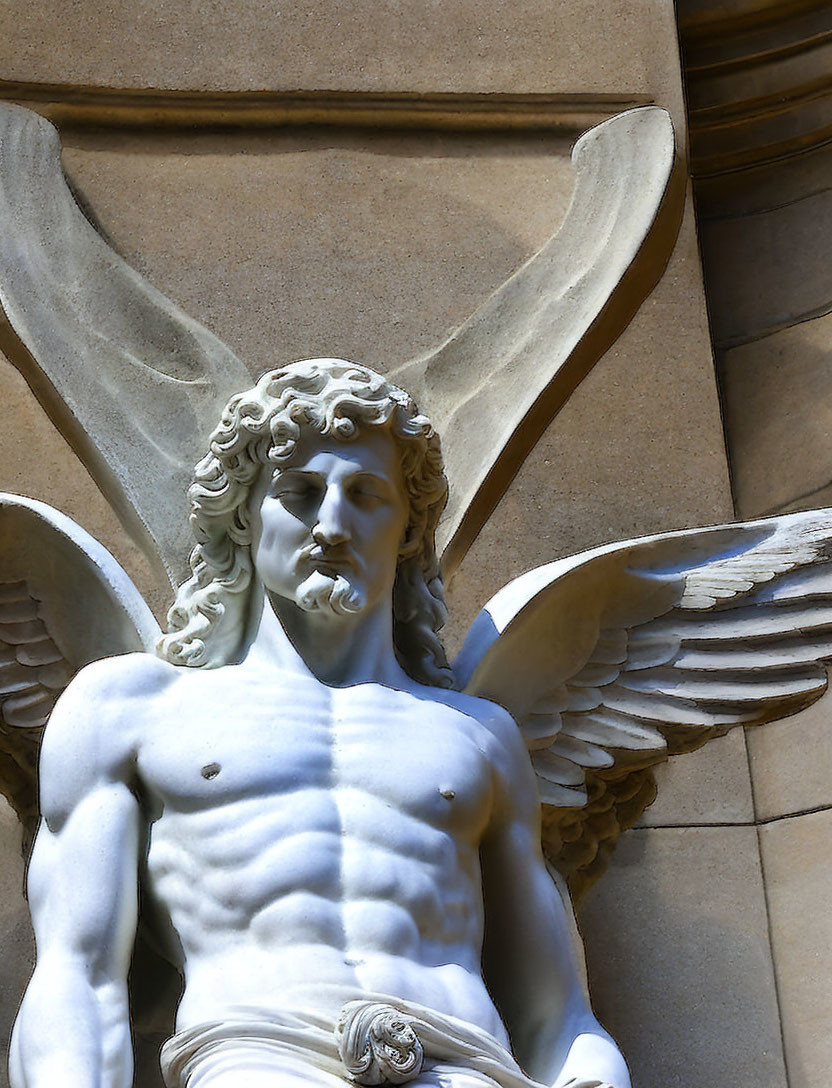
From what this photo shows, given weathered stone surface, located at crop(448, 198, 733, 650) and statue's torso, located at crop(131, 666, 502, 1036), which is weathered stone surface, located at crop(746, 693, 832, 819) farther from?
statue's torso, located at crop(131, 666, 502, 1036)

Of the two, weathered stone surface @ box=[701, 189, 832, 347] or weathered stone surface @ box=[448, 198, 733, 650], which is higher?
weathered stone surface @ box=[701, 189, 832, 347]

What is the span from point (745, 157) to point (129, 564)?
Result: 249 centimetres

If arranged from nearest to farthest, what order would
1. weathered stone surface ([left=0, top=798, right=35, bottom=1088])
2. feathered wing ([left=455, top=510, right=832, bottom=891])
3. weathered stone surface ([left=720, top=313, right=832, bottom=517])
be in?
feathered wing ([left=455, top=510, right=832, bottom=891]), weathered stone surface ([left=0, top=798, right=35, bottom=1088]), weathered stone surface ([left=720, top=313, right=832, bottom=517])

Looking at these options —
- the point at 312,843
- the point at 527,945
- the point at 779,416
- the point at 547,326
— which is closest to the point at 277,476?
the point at 312,843

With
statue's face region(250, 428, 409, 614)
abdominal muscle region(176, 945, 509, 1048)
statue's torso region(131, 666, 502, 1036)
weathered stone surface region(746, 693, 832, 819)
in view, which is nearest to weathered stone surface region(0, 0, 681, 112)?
weathered stone surface region(746, 693, 832, 819)

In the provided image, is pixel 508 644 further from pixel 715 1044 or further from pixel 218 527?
pixel 715 1044

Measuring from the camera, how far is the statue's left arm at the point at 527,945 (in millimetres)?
4785

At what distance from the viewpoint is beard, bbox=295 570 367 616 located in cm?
486

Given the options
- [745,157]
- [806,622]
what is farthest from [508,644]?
[745,157]

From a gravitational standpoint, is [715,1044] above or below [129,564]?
below

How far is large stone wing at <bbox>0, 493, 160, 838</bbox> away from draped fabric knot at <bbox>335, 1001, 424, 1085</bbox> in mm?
1128

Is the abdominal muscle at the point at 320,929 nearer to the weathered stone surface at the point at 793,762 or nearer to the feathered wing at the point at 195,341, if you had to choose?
the feathered wing at the point at 195,341

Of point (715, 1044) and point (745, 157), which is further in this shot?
point (745, 157)

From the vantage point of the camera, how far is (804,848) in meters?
6.44
